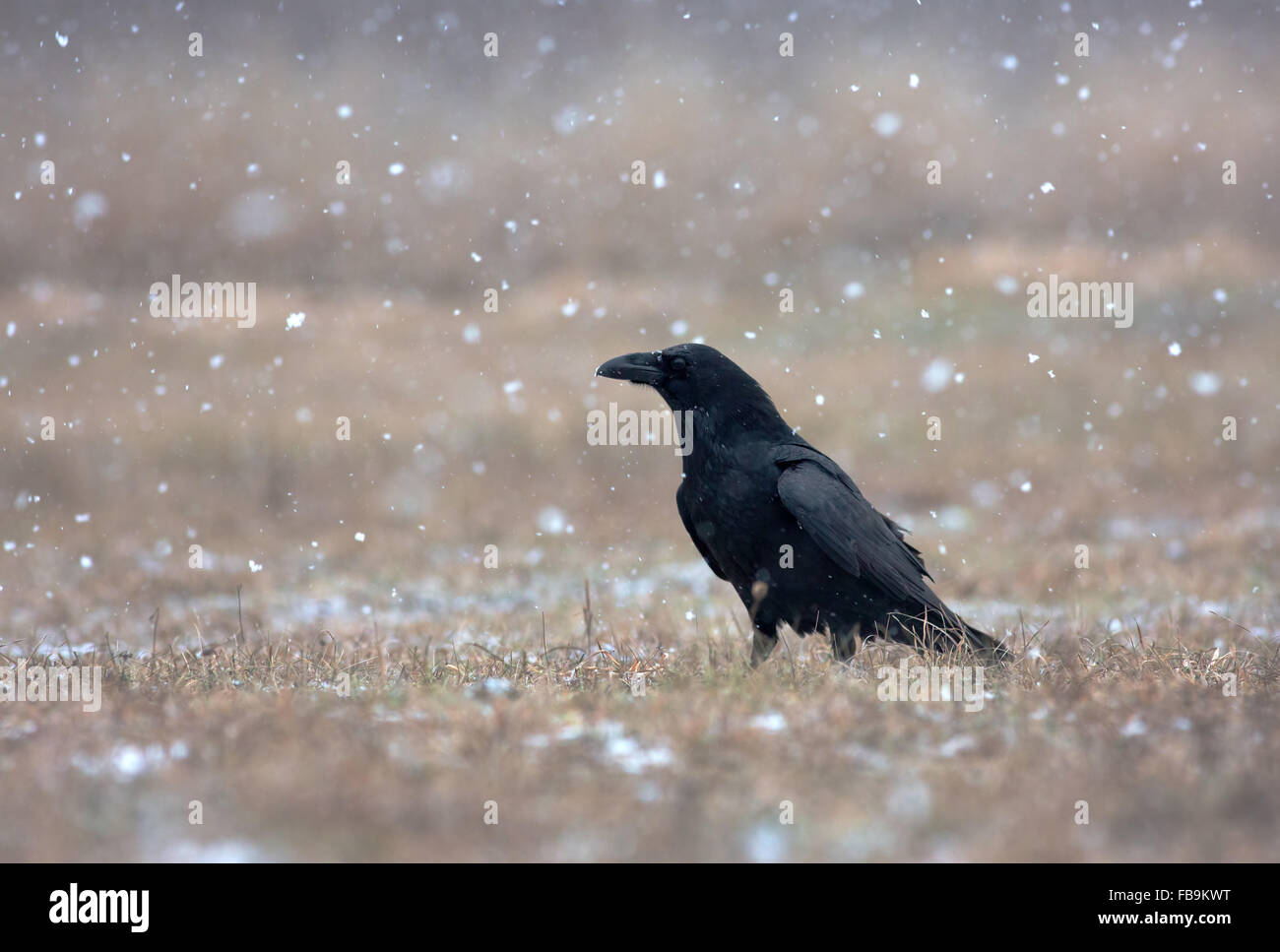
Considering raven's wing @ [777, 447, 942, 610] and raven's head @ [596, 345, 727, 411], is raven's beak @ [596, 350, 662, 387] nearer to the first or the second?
raven's head @ [596, 345, 727, 411]

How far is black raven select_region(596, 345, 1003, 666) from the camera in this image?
5457 millimetres

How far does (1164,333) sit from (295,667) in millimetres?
16051

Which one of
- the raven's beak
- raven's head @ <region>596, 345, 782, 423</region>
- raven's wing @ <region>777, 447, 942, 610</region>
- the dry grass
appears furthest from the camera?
the raven's beak

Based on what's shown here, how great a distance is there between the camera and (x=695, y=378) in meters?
5.87

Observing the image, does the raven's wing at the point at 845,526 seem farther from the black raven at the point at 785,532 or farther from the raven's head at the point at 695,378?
the raven's head at the point at 695,378

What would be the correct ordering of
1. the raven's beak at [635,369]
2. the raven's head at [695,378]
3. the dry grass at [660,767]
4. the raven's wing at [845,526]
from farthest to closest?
the raven's beak at [635,369]
the raven's head at [695,378]
the raven's wing at [845,526]
the dry grass at [660,767]

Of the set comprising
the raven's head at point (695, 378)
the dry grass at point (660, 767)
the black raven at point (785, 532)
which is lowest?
the dry grass at point (660, 767)

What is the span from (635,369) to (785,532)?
1201 mm

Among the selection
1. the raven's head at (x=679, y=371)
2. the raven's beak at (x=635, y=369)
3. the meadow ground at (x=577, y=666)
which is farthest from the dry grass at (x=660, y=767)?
the raven's beak at (x=635, y=369)

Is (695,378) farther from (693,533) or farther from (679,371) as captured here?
(693,533)

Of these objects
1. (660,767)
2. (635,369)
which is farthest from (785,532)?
(660,767)

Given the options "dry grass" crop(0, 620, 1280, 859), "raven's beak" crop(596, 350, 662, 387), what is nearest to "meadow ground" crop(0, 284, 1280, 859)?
"dry grass" crop(0, 620, 1280, 859)

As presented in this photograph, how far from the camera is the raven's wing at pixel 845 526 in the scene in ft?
17.6

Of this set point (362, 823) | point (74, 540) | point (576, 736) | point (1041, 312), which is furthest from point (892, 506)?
point (362, 823)
